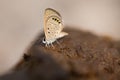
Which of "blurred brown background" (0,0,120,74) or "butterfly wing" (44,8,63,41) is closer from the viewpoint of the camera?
"butterfly wing" (44,8,63,41)

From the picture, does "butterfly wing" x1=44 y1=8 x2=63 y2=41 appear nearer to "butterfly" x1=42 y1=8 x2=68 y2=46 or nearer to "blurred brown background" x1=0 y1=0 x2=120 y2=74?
"butterfly" x1=42 y1=8 x2=68 y2=46

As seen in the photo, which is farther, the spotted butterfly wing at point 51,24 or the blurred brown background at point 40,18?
the blurred brown background at point 40,18

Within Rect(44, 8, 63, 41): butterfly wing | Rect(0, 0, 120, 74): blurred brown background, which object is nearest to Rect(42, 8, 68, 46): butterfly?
Rect(44, 8, 63, 41): butterfly wing

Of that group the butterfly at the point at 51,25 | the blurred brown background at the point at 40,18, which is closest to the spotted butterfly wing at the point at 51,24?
the butterfly at the point at 51,25

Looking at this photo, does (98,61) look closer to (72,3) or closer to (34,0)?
(72,3)

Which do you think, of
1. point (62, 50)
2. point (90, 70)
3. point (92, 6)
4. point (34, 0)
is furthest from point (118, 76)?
point (34, 0)

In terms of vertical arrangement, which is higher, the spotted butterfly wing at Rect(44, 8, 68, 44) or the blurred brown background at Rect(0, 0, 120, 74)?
the blurred brown background at Rect(0, 0, 120, 74)

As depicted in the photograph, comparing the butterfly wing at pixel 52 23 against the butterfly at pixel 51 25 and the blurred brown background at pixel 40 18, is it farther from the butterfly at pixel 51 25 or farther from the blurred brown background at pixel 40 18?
the blurred brown background at pixel 40 18
